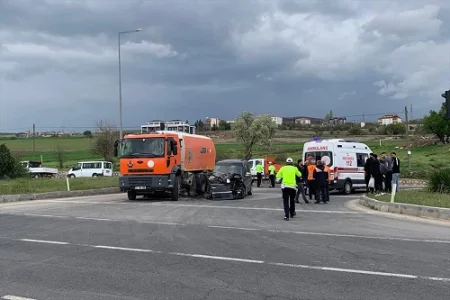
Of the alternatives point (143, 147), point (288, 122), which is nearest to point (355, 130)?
point (288, 122)

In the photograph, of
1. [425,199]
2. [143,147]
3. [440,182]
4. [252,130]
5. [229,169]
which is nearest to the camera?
[425,199]

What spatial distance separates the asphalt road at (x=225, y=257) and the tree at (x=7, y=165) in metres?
20.0

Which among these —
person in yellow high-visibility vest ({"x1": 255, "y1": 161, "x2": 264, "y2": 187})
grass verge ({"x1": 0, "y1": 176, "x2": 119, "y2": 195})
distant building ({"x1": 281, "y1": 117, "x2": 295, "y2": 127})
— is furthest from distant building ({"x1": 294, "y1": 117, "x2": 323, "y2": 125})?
grass verge ({"x1": 0, "y1": 176, "x2": 119, "y2": 195})

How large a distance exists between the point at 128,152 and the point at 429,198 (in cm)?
1257

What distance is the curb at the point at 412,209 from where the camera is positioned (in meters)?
14.4

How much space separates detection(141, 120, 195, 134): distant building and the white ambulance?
6692mm

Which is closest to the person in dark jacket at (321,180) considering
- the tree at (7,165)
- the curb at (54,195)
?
the curb at (54,195)

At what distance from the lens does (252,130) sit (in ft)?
210

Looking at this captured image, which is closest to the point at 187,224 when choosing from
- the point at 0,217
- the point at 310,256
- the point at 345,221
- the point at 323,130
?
the point at 345,221

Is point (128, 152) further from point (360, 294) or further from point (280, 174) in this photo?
point (360, 294)

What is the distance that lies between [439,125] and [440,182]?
62.8m

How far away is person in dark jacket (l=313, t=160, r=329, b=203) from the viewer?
20438 millimetres

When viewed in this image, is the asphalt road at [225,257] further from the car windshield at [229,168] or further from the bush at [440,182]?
the car windshield at [229,168]

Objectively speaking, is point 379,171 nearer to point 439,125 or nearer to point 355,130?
point 439,125
